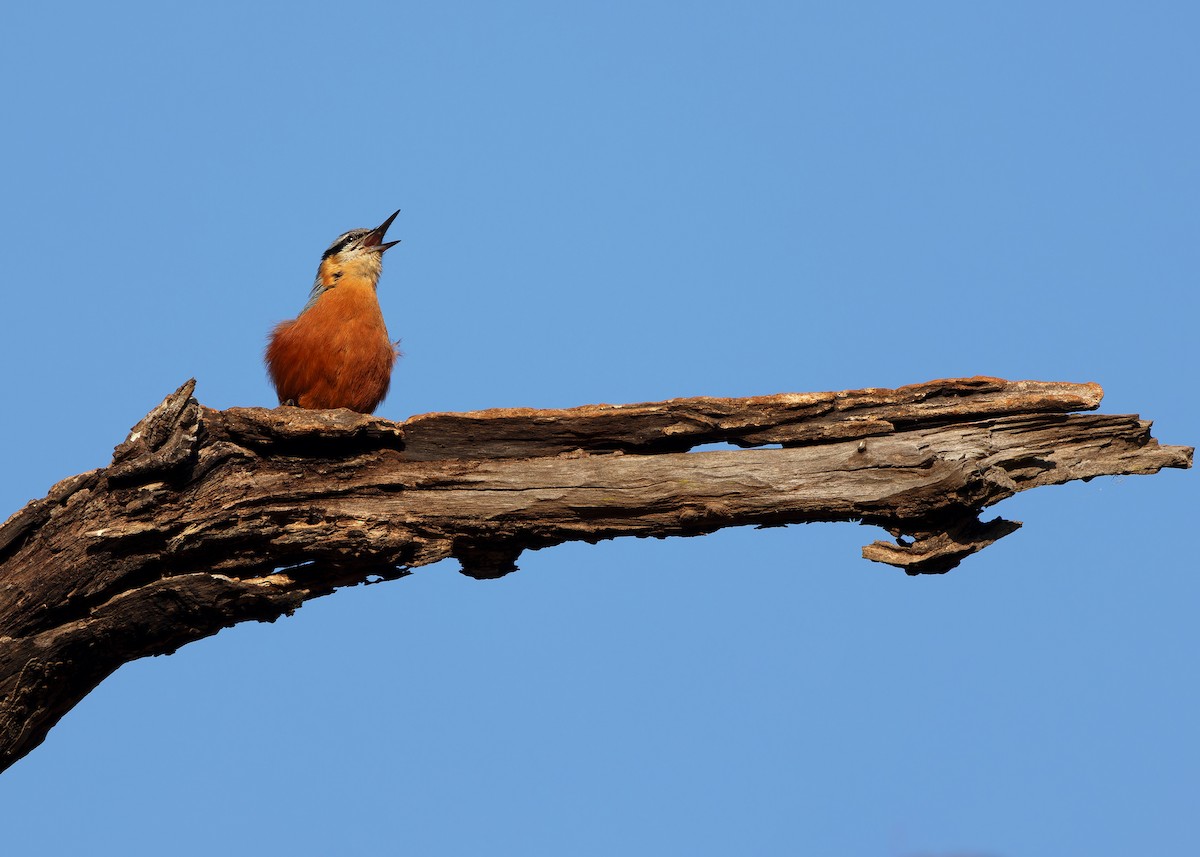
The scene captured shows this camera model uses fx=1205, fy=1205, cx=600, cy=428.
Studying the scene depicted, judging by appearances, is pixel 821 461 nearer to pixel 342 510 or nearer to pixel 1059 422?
pixel 1059 422

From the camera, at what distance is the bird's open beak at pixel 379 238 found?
10.5 metres

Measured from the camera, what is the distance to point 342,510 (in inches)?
281

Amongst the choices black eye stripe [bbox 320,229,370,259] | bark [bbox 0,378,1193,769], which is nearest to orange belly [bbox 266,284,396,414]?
black eye stripe [bbox 320,229,370,259]

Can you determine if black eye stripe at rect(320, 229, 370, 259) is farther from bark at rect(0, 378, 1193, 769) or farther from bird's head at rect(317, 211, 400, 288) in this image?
bark at rect(0, 378, 1193, 769)

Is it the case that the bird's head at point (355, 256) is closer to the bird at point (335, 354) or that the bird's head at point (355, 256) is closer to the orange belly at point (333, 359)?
the bird at point (335, 354)

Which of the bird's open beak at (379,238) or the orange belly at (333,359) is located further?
the bird's open beak at (379,238)

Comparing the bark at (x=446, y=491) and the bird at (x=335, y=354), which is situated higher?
the bird at (x=335, y=354)

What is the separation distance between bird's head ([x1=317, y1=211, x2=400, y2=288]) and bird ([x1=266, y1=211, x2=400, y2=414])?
304mm

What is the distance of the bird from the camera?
8.97m

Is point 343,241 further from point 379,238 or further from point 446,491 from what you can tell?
point 446,491

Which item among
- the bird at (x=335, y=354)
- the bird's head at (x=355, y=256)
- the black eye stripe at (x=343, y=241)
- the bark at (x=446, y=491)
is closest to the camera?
the bark at (x=446, y=491)

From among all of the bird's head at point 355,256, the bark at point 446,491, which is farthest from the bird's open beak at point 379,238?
the bark at point 446,491

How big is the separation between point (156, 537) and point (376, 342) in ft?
9.09

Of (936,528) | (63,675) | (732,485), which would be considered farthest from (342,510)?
(936,528)
